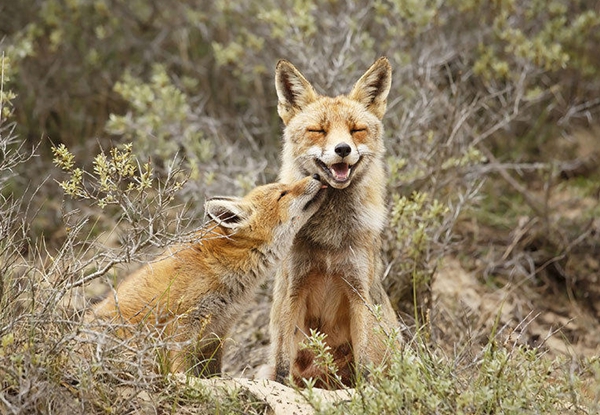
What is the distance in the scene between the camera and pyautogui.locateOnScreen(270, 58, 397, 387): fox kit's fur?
5.12 metres

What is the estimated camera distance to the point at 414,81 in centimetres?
777

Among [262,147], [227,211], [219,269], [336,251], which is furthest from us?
[262,147]

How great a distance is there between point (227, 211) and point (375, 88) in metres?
1.54

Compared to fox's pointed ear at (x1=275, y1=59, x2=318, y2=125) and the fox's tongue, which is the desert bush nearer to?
the fox's tongue

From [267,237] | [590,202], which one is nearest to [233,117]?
[590,202]

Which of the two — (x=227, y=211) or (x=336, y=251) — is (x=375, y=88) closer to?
(x=336, y=251)

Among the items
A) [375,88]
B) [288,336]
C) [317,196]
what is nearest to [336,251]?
[317,196]

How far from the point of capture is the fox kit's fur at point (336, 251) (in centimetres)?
512

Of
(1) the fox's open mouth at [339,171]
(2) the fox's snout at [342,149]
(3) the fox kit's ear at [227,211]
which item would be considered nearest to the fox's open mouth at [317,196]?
(1) the fox's open mouth at [339,171]

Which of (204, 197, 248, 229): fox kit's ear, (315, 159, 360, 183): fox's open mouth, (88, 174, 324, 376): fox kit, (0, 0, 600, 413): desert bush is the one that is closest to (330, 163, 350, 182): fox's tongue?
(315, 159, 360, 183): fox's open mouth

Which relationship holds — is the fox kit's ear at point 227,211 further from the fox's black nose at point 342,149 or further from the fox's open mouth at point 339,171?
the fox's black nose at point 342,149

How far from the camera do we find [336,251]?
5.19 metres

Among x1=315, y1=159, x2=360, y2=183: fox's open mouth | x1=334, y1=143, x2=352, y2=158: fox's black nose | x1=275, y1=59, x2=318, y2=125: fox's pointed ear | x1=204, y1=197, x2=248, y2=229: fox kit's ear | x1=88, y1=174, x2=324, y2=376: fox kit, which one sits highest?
x1=275, y1=59, x2=318, y2=125: fox's pointed ear

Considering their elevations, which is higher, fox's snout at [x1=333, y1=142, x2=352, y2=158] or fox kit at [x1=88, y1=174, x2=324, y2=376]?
fox's snout at [x1=333, y1=142, x2=352, y2=158]
